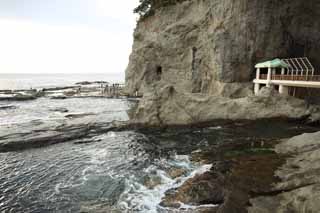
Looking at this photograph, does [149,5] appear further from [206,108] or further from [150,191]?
[150,191]

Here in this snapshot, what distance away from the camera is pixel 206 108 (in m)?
26.4

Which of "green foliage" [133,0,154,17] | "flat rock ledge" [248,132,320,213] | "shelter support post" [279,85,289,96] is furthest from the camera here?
"green foliage" [133,0,154,17]

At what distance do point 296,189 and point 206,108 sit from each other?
17.2 m

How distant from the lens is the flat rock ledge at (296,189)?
8.25 m

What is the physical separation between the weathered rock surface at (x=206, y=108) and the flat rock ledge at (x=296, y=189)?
1180 cm

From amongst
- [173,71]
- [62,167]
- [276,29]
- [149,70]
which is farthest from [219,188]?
[149,70]

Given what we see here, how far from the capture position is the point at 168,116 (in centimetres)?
2583

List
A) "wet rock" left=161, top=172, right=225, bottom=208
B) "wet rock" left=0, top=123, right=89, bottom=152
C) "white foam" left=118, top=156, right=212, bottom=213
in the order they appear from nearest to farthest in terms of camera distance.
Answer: "wet rock" left=161, top=172, right=225, bottom=208
"white foam" left=118, top=156, right=212, bottom=213
"wet rock" left=0, top=123, right=89, bottom=152

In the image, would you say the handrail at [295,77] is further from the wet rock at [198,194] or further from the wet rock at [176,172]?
the wet rock at [198,194]

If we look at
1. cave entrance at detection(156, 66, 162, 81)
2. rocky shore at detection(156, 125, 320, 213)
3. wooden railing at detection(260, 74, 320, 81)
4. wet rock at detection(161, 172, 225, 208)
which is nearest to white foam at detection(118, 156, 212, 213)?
wet rock at detection(161, 172, 225, 208)

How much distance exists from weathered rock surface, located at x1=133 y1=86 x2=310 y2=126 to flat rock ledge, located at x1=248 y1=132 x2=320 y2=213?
11.8 m

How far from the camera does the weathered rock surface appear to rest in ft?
84.4

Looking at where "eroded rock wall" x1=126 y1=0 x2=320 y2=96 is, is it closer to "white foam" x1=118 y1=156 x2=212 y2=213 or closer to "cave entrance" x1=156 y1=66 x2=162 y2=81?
"cave entrance" x1=156 y1=66 x2=162 y2=81

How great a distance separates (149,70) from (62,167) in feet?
131
